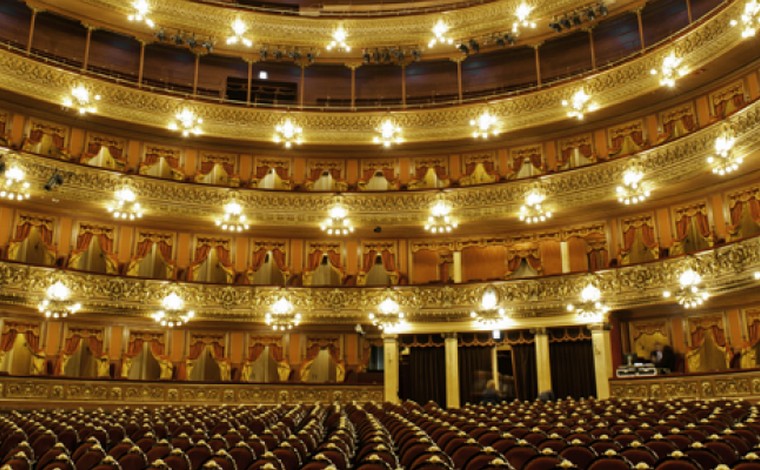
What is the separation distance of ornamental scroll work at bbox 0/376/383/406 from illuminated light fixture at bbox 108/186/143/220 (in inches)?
178

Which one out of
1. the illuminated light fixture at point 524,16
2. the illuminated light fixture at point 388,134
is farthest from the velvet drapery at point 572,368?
the illuminated light fixture at point 524,16

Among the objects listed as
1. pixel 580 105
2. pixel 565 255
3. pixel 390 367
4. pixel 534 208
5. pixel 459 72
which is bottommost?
pixel 390 367

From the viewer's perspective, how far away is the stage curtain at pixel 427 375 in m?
18.7

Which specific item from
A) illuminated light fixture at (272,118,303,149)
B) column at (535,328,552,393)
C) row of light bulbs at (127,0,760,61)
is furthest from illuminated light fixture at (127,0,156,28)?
column at (535,328,552,393)

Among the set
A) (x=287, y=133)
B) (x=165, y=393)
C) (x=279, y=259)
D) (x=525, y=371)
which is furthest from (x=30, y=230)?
(x=525, y=371)

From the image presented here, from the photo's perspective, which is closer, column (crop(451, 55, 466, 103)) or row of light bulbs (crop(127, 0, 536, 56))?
row of light bulbs (crop(127, 0, 536, 56))

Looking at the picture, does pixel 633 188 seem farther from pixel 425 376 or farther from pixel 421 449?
pixel 421 449

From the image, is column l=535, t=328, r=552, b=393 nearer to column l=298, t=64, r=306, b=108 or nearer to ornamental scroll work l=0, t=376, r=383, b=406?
ornamental scroll work l=0, t=376, r=383, b=406

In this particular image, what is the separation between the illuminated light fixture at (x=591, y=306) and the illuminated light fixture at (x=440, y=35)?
9755 mm

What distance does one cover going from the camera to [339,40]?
868 inches

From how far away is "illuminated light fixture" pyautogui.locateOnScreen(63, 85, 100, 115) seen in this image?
18.3 metres

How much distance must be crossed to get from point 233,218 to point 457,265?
6.91 m

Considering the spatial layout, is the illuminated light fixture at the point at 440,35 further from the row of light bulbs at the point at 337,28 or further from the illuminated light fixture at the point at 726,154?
the illuminated light fixture at the point at 726,154

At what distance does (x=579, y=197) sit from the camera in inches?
719
